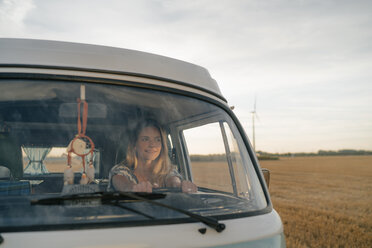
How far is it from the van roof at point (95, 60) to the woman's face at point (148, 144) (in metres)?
0.35

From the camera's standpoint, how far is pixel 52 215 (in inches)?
54.7

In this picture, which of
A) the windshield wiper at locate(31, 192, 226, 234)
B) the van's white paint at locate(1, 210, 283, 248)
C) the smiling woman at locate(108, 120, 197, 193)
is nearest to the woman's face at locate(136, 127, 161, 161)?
the smiling woman at locate(108, 120, 197, 193)

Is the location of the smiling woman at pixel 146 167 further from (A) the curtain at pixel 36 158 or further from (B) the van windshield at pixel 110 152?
(A) the curtain at pixel 36 158

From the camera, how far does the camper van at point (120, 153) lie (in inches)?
55.8

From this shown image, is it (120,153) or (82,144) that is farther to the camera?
(120,153)

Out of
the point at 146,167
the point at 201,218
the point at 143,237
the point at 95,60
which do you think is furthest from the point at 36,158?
the point at 201,218

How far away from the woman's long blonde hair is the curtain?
0.50 m

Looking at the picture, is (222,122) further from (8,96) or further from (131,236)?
(8,96)

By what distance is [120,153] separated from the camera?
190cm

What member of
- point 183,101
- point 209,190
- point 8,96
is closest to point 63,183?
point 8,96

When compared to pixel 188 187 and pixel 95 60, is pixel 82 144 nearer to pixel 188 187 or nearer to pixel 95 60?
pixel 95 60

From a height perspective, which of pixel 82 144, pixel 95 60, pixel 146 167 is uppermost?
pixel 95 60

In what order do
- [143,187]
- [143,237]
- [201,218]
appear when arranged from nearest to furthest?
[143,237], [201,218], [143,187]

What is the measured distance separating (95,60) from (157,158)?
2.47 feet
